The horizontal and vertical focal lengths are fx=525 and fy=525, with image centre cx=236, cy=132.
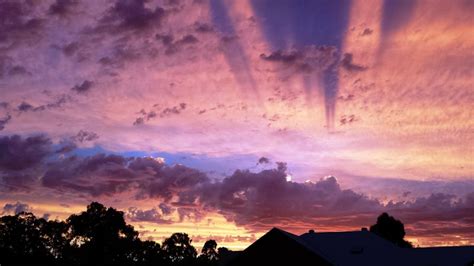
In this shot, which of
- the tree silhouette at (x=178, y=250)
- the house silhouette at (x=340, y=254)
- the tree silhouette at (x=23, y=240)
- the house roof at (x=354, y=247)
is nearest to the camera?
the house silhouette at (x=340, y=254)

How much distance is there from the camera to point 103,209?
10744 centimetres

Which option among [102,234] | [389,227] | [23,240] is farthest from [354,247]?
[23,240]

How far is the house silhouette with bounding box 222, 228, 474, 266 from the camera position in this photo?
61.2m

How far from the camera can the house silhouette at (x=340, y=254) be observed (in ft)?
201

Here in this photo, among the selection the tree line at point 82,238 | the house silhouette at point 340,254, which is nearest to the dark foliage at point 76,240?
the tree line at point 82,238

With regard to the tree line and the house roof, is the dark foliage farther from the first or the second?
the house roof

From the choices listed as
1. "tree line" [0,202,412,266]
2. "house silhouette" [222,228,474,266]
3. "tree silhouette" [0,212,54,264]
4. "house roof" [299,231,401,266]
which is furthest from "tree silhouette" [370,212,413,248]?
"tree silhouette" [0,212,54,264]

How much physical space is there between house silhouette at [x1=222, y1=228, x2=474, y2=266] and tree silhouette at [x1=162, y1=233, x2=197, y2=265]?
59.8 meters

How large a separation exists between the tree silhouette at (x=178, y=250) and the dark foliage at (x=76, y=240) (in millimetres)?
7477

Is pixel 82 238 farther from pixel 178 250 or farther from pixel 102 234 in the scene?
pixel 178 250

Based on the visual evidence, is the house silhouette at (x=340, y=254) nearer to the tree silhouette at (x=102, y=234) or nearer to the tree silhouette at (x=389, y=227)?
the tree silhouette at (x=389, y=227)

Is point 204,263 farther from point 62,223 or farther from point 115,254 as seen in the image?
point 62,223

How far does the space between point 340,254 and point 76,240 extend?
6602 cm

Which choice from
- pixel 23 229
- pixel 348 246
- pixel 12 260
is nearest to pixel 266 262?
pixel 348 246
